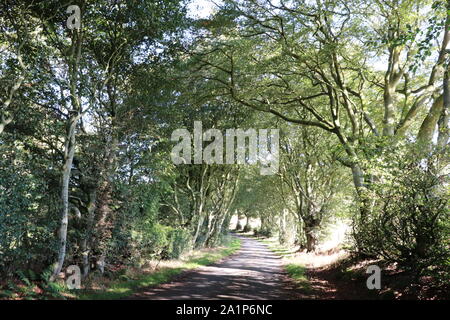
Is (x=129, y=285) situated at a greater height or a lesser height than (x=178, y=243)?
lesser

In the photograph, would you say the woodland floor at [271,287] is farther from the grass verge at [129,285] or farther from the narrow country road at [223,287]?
the grass verge at [129,285]

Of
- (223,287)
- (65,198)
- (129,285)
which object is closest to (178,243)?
(223,287)

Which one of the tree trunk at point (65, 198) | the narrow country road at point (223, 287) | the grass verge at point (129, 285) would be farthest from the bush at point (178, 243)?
the tree trunk at point (65, 198)

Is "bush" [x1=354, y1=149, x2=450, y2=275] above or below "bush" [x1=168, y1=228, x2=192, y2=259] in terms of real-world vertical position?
above

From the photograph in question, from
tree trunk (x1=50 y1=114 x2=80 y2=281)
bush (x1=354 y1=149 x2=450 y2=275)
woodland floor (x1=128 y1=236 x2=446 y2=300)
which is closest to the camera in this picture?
bush (x1=354 y1=149 x2=450 y2=275)

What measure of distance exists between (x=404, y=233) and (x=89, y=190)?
10.7 meters

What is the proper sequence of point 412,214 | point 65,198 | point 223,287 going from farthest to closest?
point 223,287 < point 65,198 < point 412,214

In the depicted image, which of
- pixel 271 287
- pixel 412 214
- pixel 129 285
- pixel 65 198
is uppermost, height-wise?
pixel 65 198

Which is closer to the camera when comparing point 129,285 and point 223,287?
point 129,285

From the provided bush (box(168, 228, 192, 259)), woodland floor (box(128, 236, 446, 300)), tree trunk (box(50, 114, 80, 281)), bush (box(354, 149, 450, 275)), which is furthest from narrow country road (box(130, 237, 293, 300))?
bush (box(354, 149, 450, 275))

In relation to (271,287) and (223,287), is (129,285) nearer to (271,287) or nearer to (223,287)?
(223,287)

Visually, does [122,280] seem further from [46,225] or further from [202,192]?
[202,192]

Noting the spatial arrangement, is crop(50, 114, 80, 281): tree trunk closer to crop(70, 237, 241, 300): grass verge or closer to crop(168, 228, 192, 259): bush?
crop(70, 237, 241, 300): grass verge
